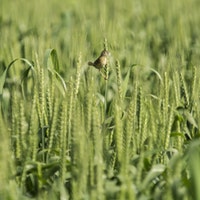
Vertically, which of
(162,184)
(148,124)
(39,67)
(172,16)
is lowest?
(162,184)

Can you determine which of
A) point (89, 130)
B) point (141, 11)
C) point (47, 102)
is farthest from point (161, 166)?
point (141, 11)

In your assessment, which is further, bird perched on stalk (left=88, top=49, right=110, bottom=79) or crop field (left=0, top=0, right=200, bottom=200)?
bird perched on stalk (left=88, top=49, right=110, bottom=79)

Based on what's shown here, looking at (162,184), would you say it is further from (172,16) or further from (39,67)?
(172,16)

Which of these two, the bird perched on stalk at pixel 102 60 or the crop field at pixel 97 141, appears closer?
the crop field at pixel 97 141

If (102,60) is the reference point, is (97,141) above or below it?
below

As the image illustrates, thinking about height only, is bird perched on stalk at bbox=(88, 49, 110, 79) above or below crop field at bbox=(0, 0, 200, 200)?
above

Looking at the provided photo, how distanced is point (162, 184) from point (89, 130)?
30cm

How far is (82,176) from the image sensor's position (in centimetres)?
194

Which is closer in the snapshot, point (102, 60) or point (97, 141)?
point (97, 141)

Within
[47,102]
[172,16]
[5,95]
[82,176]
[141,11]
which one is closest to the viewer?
[82,176]

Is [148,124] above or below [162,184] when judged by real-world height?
above

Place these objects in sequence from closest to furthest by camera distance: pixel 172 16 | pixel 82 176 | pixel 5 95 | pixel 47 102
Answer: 1. pixel 82 176
2. pixel 47 102
3. pixel 5 95
4. pixel 172 16

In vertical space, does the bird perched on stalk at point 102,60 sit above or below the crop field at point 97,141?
above

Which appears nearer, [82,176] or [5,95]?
[82,176]
